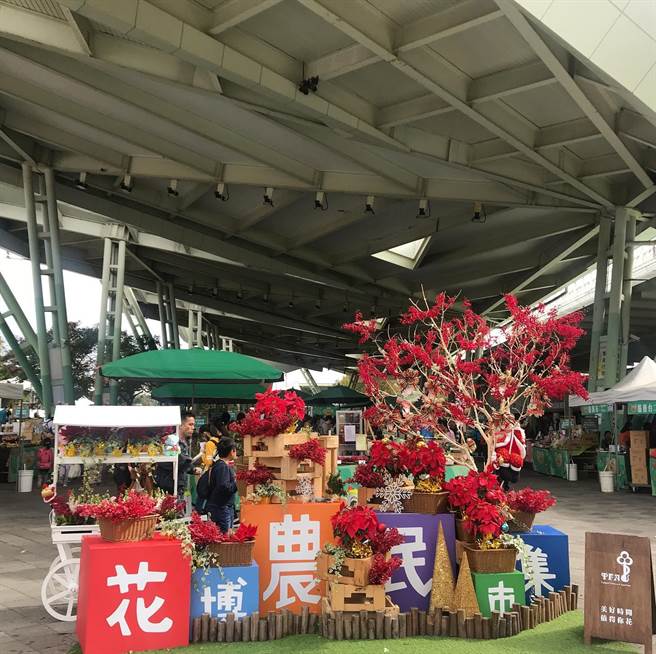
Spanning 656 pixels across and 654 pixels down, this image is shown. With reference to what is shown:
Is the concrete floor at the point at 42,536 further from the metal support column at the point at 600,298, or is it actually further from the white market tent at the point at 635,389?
the metal support column at the point at 600,298

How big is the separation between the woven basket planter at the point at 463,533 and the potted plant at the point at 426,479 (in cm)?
18

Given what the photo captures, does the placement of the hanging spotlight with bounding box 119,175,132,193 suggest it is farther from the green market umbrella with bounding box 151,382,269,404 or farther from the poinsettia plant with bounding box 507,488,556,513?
the poinsettia plant with bounding box 507,488,556,513

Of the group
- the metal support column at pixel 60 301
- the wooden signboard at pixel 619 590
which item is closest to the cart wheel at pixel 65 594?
the wooden signboard at pixel 619 590

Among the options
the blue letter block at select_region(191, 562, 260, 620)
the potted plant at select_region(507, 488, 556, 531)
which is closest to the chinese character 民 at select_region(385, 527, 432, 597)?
the potted plant at select_region(507, 488, 556, 531)

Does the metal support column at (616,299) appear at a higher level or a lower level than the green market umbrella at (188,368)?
higher

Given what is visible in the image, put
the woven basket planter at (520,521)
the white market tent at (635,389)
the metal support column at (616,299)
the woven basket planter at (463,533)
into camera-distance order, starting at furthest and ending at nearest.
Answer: the metal support column at (616,299), the white market tent at (635,389), the woven basket planter at (520,521), the woven basket planter at (463,533)

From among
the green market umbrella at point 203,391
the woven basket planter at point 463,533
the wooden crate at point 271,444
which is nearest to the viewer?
the woven basket planter at point 463,533

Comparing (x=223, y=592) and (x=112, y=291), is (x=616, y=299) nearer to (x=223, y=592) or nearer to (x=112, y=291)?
(x=112, y=291)

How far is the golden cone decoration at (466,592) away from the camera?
16.3ft

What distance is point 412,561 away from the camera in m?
5.27

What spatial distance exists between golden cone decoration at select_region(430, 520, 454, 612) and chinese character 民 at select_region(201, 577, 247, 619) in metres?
1.31

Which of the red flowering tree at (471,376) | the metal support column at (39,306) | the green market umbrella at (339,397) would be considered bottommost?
the red flowering tree at (471,376)

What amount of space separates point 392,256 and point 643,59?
1560 cm

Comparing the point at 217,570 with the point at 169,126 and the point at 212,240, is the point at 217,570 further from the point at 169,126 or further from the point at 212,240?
the point at 212,240
